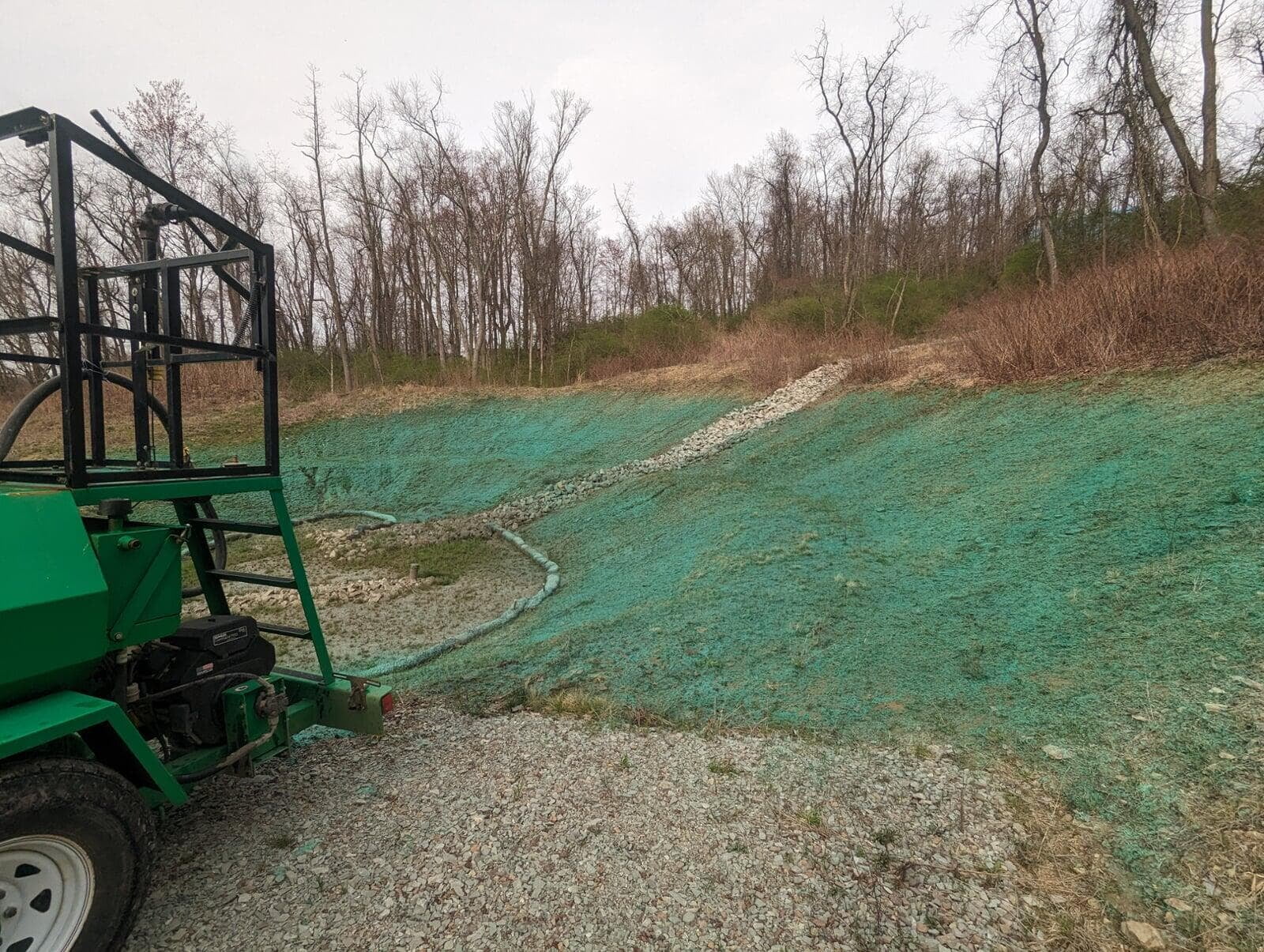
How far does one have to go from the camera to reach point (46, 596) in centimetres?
214

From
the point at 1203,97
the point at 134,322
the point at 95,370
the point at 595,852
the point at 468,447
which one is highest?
the point at 1203,97

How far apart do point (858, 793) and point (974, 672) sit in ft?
4.85

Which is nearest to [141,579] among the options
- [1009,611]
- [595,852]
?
[595,852]

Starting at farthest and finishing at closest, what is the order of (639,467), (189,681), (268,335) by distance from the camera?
1. (639,467)
2. (268,335)
3. (189,681)

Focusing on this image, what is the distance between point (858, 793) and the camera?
10.6 ft

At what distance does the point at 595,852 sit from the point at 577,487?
9.70m

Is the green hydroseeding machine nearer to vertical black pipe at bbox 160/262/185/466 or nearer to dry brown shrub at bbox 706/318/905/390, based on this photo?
vertical black pipe at bbox 160/262/185/466

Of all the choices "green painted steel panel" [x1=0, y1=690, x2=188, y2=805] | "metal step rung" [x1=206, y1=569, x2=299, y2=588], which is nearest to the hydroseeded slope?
"metal step rung" [x1=206, y1=569, x2=299, y2=588]

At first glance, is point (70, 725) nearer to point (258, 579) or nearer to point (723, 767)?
point (258, 579)

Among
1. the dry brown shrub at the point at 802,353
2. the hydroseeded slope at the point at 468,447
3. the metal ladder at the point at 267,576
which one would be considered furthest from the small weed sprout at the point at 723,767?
the dry brown shrub at the point at 802,353

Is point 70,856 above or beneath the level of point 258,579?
beneath

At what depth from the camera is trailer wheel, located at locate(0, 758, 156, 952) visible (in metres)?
2.01

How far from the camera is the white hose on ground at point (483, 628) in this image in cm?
543

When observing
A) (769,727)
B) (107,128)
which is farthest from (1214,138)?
(107,128)
